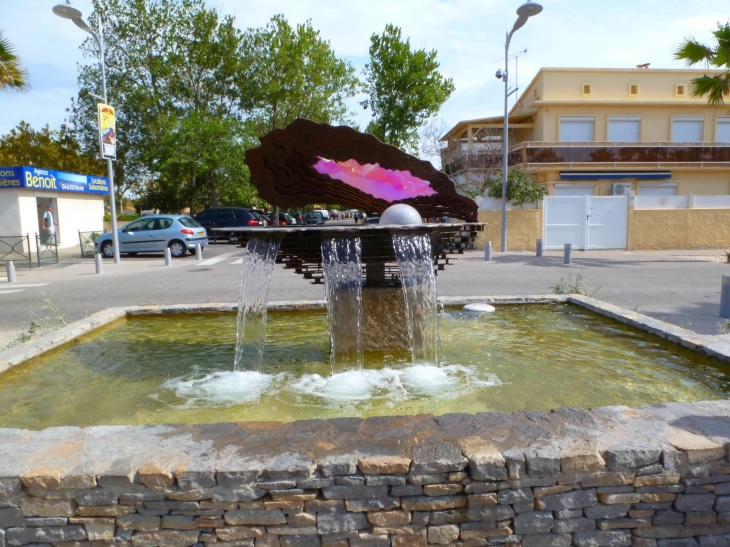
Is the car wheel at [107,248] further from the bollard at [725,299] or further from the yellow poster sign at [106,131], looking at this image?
the bollard at [725,299]

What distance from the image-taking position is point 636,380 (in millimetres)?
4926

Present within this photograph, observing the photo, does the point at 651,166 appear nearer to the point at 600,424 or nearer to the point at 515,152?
the point at 515,152

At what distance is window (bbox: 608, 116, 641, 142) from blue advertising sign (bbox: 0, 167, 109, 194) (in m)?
27.2

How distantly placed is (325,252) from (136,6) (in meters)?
32.8

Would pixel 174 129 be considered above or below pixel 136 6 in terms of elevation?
below

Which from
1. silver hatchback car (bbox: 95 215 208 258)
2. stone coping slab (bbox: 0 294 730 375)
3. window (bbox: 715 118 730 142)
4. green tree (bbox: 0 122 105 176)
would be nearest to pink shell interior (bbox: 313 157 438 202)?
stone coping slab (bbox: 0 294 730 375)

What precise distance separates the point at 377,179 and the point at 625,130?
2863 cm

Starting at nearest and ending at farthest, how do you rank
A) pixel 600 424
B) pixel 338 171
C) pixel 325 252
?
pixel 600 424, pixel 325 252, pixel 338 171

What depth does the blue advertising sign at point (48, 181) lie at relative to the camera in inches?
820

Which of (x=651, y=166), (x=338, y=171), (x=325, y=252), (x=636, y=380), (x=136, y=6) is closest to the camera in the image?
(x=636, y=380)

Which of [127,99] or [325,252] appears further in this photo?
[127,99]

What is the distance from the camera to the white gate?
70.1ft

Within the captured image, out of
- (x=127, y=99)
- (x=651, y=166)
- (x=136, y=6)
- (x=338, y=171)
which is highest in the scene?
(x=136, y=6)

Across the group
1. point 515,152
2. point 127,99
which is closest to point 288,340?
point 515,152
